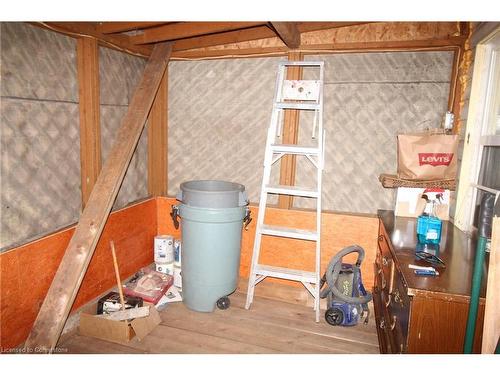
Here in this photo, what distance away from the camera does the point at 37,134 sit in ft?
7.97

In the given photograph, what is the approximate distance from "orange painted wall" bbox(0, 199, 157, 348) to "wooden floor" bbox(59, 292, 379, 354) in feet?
1.22

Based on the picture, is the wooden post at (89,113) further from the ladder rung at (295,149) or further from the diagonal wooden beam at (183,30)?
the ladder rung at (295,149)

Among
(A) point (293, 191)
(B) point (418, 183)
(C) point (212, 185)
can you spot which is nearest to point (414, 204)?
(B) point (418, 183)

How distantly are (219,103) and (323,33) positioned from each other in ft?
4.09

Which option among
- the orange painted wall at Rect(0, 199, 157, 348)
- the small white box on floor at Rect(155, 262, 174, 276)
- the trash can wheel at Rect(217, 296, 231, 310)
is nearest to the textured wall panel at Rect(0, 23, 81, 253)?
the orange painted wall at Rect(0, 199, 157, 348)

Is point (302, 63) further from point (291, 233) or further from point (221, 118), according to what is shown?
point (291, 233)

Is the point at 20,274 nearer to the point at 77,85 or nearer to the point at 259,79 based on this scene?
the point at 77,85

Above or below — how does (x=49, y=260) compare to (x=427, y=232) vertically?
below

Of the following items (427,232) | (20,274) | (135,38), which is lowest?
(20,274)

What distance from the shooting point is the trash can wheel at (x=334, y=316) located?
2822 millimetres

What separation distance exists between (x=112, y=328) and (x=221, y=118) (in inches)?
88.1

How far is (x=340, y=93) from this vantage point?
126 inches

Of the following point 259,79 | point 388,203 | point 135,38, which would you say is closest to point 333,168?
point 388,203
